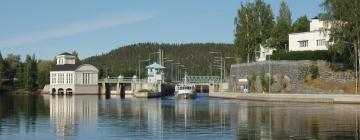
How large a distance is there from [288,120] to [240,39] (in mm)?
86266

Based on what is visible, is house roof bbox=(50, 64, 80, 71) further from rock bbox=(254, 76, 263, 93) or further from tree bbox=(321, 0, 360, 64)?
tree bbox=(321, 0, 360, 64)

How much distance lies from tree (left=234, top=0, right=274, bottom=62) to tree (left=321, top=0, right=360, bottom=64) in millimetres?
40313

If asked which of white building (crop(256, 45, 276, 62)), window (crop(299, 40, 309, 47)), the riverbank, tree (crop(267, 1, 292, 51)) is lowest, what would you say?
the riverbank

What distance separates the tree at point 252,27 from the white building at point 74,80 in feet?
206

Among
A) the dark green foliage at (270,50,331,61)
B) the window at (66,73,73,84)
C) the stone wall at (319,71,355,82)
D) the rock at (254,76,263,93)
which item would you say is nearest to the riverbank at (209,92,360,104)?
the rock at (254,76,263,93)

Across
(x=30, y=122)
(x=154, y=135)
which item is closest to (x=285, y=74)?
(x=30, y=122)

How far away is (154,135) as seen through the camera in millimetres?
45594

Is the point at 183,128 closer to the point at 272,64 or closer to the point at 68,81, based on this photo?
the point at 272,64

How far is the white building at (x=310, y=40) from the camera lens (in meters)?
127

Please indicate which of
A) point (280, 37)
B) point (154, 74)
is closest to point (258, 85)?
point (280, 37)

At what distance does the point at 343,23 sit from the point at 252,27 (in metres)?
44.0

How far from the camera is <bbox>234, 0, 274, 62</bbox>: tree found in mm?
142875

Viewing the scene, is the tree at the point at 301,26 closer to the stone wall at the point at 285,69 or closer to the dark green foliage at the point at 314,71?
the stone wall at the point at 285,69

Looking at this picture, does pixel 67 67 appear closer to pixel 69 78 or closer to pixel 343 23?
pixel 69 78
